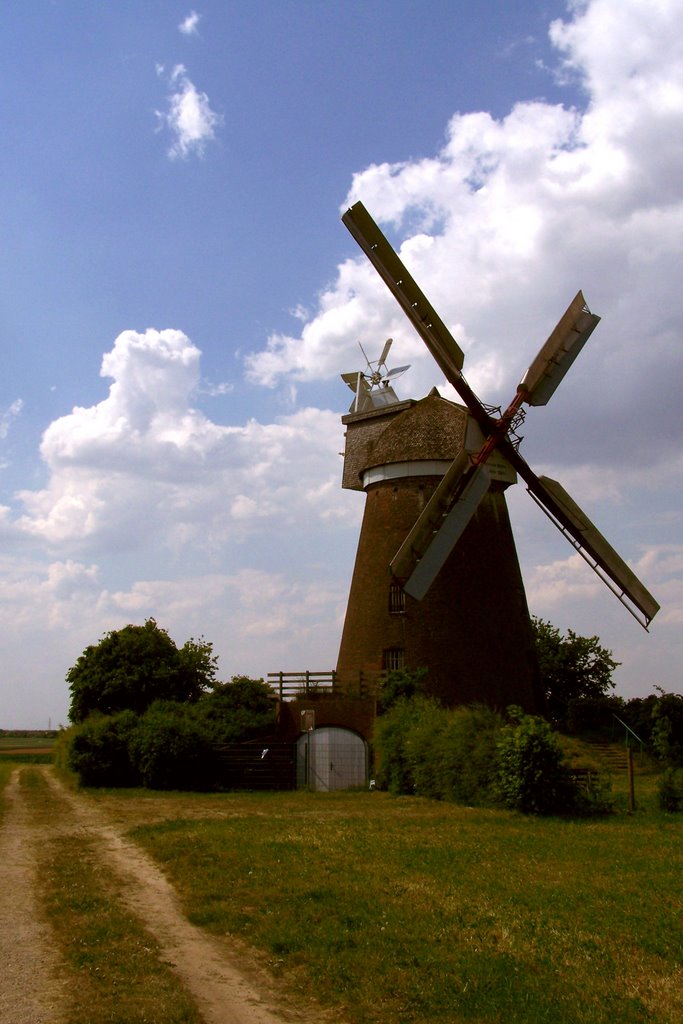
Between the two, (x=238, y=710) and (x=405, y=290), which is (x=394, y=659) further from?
(x=405, y=290)

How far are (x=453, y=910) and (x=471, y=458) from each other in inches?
639

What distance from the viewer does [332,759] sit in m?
26.3

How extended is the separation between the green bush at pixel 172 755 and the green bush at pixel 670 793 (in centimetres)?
1212

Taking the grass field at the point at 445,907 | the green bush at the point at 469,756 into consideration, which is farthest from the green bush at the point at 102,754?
the green bush at the point at 469,756

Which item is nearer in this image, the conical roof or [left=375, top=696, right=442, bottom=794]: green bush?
[left=375, top=696, right=442, bottom=794]: green bush

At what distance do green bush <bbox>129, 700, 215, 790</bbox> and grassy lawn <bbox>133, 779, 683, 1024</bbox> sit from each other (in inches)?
306

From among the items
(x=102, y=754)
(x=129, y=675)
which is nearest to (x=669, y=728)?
(x=102, y=754)

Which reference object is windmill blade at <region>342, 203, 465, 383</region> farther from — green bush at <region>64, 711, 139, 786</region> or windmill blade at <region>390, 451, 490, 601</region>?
green bush at <region>64, 711, 139, 786</region>

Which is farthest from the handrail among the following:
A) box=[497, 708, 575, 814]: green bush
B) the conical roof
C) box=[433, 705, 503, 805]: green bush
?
box=[497, 708, 575, 814]: green bush

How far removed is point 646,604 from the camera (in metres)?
25.4

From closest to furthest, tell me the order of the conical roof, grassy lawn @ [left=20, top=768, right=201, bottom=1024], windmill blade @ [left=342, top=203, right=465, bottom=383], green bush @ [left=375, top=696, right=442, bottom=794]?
grassy lawn @ [left=20, top=768, right=201, bottom=1024] < green bush @ [left=375, top=696, right=442, bottom=794] < windmill blade @ [left=342, top=203, right=465, bottom=383] < the conical roof

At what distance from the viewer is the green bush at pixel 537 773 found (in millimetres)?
17766

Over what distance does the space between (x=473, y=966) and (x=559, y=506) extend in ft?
62.2

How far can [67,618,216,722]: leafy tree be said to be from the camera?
1316 inches
